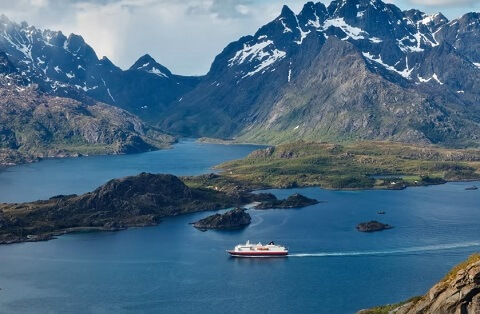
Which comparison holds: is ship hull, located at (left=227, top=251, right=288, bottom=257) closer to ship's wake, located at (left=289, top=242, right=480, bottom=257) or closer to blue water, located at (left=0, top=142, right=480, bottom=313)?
blue water, located at (left=0, top=142, right=480, bottom=313)

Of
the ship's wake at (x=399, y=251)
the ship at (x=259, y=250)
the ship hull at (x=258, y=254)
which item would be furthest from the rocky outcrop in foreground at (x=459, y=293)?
the ship at (x=259, y=250)

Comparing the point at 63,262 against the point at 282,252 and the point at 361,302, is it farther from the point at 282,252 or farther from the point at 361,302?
the point at 361,302

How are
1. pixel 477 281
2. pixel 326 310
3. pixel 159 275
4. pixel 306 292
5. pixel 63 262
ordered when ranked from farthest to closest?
pixel 63 262 → pixel 159 275 → pixel 306 292 → pixel 326 310 → pixel 477 281

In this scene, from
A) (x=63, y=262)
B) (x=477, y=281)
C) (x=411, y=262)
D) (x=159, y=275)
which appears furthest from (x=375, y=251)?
(x=477, y=281)

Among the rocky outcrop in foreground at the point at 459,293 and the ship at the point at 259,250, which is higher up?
the rocky outcrop in foreground at the point at 459,293

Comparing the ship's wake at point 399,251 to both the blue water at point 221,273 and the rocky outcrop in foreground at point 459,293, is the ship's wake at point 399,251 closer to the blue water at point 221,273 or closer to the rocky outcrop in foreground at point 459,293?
the blue water at point 221,273
